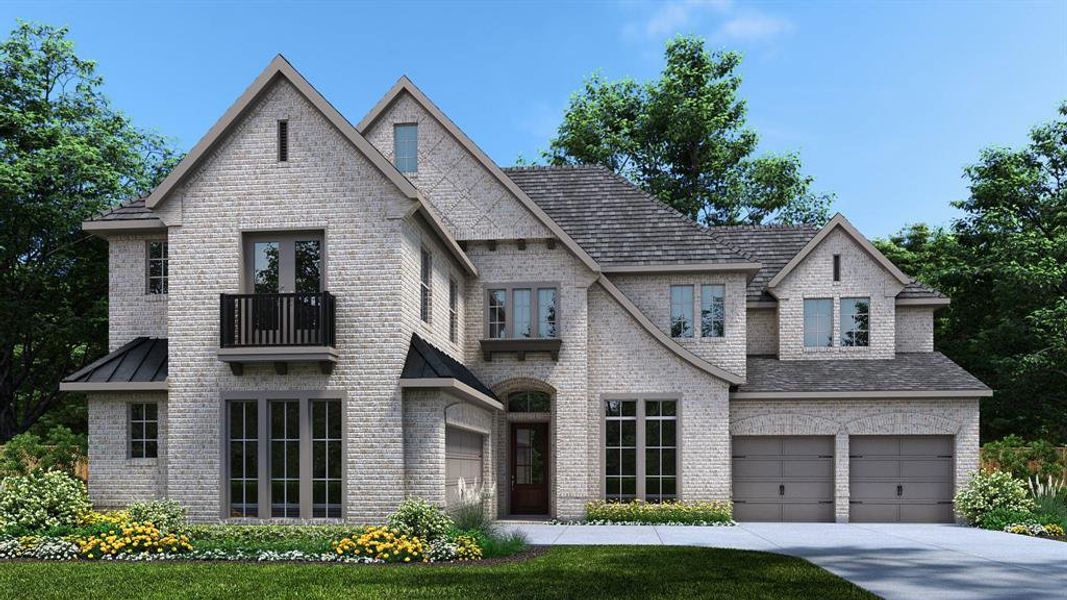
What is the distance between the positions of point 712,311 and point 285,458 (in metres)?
12.1

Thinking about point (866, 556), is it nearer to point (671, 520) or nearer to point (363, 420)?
point (671, 520)

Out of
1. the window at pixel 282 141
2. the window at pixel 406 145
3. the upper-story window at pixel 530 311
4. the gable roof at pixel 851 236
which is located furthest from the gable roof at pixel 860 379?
the window at pixel 282 141

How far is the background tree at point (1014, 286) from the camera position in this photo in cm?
3466

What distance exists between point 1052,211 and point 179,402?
32.8 metres

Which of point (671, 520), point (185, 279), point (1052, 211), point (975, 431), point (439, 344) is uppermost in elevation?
point (1052, 211)

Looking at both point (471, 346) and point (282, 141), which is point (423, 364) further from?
point (471, 346)

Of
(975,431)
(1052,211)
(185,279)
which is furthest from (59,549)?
(1052,211)

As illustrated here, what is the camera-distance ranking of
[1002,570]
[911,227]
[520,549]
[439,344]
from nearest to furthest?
[1002,570]
[520,549]
[439,344]
[911,227]

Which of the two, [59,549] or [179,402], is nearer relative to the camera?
[59,549]

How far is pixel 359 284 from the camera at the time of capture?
59.3ft

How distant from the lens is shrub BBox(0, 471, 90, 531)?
17344 mm

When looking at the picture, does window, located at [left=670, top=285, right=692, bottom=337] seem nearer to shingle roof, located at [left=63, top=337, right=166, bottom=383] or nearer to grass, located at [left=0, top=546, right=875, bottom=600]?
grass, located at [left=0, top=546, right=875, bottom=600]

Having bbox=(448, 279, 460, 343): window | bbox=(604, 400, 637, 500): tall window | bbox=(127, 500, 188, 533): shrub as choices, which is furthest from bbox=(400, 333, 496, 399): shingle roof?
bbox=(604, 400, 637, 500): tall window

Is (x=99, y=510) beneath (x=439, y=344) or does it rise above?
beneath
